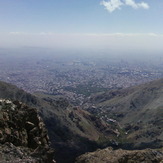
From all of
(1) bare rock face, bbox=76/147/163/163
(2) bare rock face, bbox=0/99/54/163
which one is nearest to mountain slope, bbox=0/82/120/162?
(1) bare rock face, bbox=76/147/163/163

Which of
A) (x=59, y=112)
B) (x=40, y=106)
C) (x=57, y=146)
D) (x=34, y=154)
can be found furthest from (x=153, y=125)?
(x=34, y=154)

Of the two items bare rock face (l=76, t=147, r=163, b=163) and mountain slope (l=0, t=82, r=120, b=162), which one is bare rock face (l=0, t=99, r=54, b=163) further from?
mountain slope (l=0, t=82, r=120, b=162)

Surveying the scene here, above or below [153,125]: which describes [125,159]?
above

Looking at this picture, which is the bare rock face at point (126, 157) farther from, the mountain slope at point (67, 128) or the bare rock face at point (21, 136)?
the mountain slope at point (67, 128)

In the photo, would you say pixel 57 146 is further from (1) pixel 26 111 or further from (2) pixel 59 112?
(1) pixel 26 111

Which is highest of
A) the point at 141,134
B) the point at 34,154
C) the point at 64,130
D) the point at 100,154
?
the point at 34,154

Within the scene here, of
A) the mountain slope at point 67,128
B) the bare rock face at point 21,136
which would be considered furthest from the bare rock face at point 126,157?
the mountain slope at point 67,128

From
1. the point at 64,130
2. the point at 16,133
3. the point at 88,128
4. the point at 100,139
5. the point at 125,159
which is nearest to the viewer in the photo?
the point at 16,133

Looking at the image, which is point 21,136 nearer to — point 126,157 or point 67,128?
point 126,157
